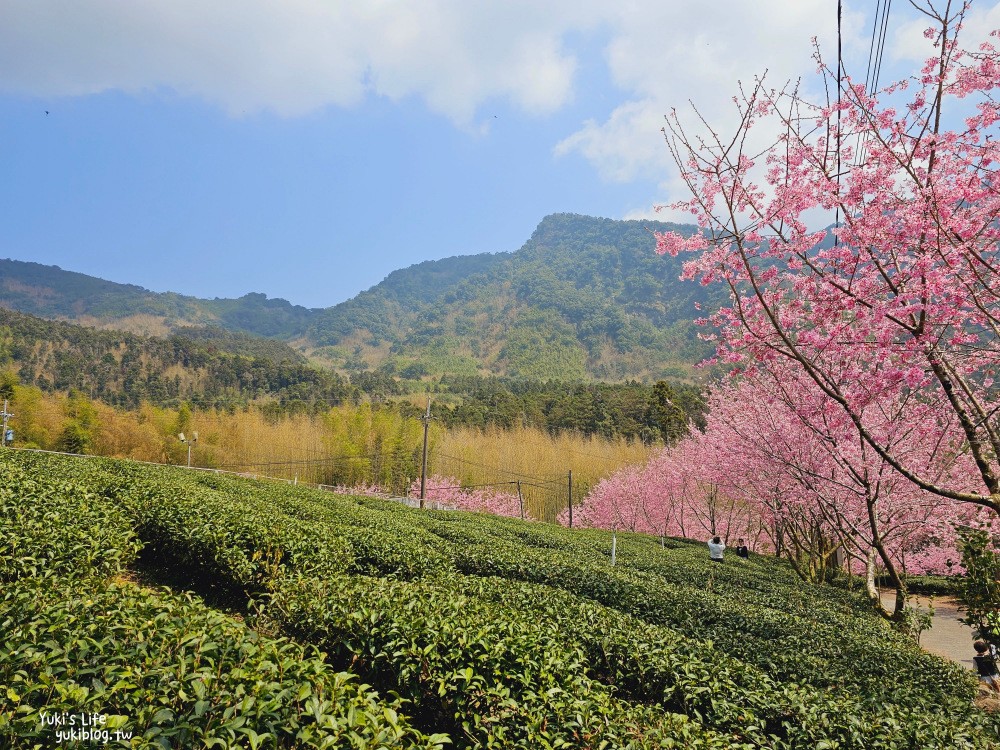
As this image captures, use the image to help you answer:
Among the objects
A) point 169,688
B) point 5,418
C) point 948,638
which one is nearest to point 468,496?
point 948,638

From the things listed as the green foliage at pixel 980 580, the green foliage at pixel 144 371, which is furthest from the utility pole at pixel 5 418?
the green foliage at pixel 980 580

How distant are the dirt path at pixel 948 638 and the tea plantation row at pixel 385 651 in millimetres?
4617

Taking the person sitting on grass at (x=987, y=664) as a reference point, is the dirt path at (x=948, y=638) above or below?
below

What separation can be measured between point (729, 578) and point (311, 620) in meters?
11.7

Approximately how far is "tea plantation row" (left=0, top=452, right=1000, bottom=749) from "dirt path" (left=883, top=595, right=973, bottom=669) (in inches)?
182

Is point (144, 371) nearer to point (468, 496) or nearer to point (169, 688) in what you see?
point (468, 496)

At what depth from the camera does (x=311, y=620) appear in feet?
17.3

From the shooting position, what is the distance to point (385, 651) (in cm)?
459

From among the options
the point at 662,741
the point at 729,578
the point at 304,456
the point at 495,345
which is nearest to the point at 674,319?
the point at 495,345

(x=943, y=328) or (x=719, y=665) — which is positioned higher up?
(x=943, y=328)

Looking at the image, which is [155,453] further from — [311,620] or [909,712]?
[909,712]

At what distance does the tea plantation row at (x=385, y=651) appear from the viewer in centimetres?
284

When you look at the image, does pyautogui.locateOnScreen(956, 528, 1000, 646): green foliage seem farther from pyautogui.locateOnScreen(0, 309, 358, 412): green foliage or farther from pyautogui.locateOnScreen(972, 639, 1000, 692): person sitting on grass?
Answer: pyautogui.locateOnScreen(0, 309, 358, 412): green foliage

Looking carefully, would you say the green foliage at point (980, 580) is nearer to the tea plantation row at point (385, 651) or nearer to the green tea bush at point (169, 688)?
the tea plantation row at point (385, 651)
